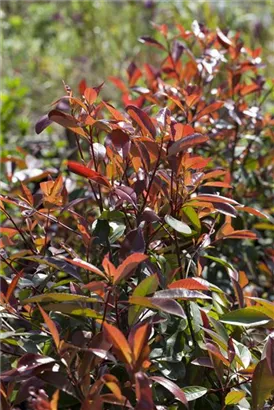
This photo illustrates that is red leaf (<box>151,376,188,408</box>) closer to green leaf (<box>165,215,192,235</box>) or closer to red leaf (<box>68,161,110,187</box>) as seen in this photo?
green leaf (<box>165,215,192,235</box>)

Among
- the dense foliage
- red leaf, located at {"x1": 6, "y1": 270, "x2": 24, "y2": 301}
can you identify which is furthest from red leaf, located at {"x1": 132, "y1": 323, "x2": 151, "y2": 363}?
red leaf, located at {"x1": 6, "y1": 270, "x2": 24, "y2": 301}

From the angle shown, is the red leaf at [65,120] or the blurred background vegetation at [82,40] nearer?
the red leaf at [65,120]

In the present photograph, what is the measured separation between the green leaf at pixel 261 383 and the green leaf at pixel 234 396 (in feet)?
0.10

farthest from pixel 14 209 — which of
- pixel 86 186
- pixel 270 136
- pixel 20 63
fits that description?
pixel 20 63

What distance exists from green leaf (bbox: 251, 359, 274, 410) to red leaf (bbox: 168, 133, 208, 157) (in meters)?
0.43

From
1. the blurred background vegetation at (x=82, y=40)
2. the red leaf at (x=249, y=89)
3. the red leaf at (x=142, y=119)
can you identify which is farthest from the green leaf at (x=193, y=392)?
the blurred background vegetation at (x=82, y=40)

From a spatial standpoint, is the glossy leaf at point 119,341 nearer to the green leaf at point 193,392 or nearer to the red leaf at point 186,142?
the green leaf at point 193,392

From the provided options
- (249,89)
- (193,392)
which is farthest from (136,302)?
(249,89)

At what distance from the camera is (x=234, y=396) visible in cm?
131

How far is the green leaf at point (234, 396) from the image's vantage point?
1.31 metres

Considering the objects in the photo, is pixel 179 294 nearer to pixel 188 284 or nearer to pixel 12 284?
pixel 188 284

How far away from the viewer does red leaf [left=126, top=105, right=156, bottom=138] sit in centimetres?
146

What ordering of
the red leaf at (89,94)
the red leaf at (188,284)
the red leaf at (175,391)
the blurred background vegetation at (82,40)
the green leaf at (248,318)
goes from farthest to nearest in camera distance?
the blurred background vegetation at (82,40) → the red leaf at (89,94) → the green leaf at (248,318) → the red leaf at (188,284) → the red leaf at (175,391)

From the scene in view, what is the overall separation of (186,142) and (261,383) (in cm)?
47
